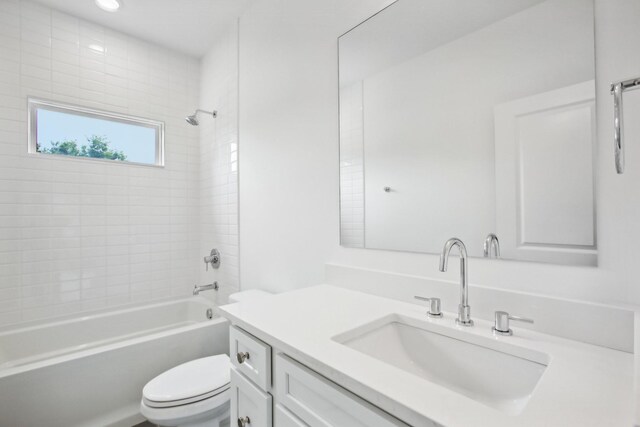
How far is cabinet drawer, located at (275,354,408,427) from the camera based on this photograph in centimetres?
59

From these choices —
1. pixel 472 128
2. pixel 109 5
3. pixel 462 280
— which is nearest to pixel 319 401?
pixel 462 280

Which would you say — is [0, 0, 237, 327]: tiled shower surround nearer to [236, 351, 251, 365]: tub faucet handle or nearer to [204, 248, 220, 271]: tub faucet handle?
[204, 248, 220, 271]: tub faucet handle

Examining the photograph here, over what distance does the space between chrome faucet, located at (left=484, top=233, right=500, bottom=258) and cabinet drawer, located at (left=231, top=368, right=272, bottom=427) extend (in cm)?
81

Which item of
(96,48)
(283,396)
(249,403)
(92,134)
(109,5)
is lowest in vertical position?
(249,403)

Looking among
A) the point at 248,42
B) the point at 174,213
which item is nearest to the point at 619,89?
the point at 248,42

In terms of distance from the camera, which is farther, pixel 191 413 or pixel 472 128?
pixel 191 413

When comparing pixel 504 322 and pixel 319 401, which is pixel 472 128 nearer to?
pixel 504 322

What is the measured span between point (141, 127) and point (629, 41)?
3056mm

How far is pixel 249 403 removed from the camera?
3.18 ft

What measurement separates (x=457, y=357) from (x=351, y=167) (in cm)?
88

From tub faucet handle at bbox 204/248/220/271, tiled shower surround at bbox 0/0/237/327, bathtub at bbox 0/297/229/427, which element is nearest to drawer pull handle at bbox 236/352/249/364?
bathtub at bbox 0/297/229/427

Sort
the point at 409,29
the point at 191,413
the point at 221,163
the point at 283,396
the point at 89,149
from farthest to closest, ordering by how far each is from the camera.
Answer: the point at 221,163
the point at 89,149
the point at 191,413
the point at 409,29
the point at 283,396

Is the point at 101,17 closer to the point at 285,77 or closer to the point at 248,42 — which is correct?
the point at 248,42

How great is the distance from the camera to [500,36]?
0.97 meters
